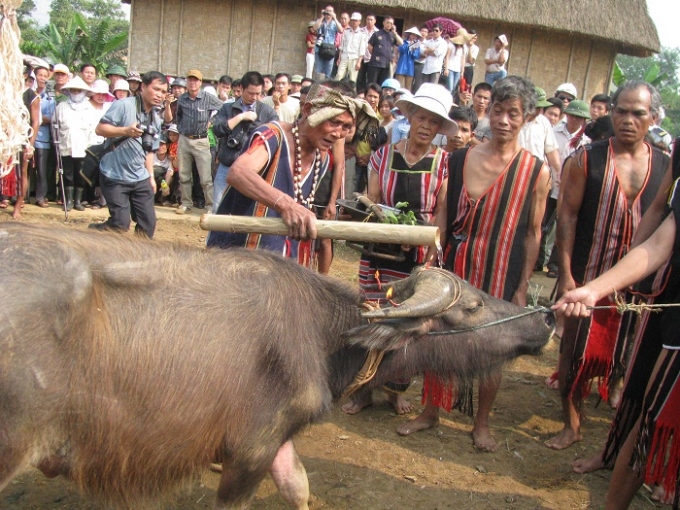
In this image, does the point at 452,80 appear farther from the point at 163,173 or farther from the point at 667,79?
the point at 667,79

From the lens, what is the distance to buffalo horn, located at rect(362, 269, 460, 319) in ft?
9.79

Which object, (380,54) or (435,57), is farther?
(380,54)

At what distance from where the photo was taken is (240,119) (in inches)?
330

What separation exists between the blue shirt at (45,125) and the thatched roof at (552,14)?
362 inches

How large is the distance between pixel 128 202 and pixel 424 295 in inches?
180

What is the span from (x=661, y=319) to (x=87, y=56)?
2291cm

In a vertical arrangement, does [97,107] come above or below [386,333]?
above

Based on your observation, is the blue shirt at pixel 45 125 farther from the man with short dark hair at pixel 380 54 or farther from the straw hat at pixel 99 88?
the man with short dark hair at pixel 380 54

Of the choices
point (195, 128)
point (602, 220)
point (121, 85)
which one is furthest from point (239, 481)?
point (121, 85)

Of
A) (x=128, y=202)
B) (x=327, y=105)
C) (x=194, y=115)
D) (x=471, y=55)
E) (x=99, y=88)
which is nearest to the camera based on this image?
(x=327, y=105)

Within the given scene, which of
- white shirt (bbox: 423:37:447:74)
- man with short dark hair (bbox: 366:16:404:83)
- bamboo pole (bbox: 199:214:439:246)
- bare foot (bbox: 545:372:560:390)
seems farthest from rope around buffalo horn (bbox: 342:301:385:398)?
man with short dark hair (bbox: 366:16:404:83)

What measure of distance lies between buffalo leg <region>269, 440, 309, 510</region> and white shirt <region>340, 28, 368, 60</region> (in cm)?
1297

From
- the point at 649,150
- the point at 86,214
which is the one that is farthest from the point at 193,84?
the point at 649,150

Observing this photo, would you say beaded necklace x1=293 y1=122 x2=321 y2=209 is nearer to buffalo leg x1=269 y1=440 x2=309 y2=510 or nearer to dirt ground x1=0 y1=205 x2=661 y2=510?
dirt ground x1=0 y1=205 x2=661 y2=510
